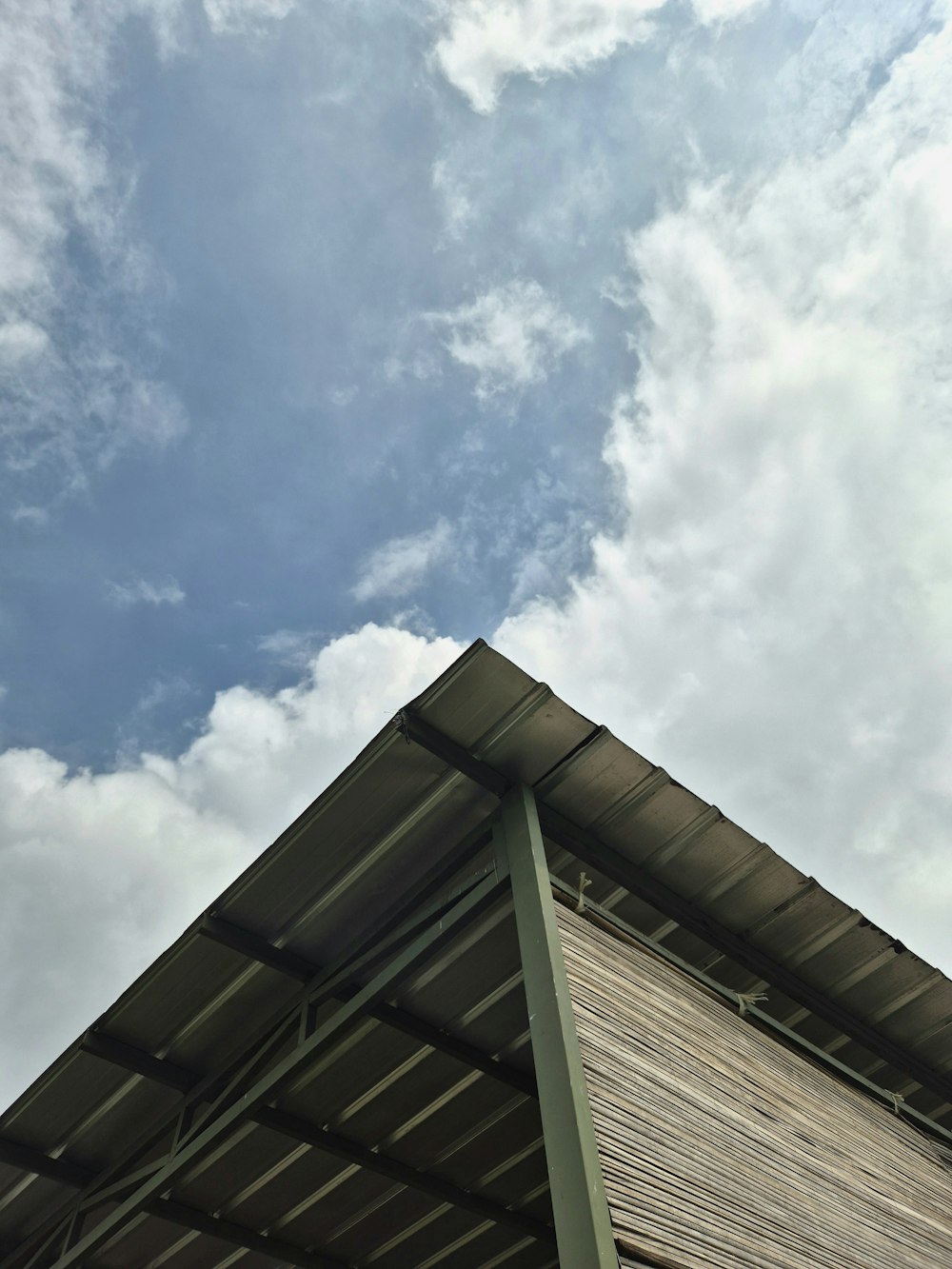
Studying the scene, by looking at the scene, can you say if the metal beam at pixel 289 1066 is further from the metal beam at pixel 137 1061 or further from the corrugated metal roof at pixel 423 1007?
the metal beam at pixel 137 1061

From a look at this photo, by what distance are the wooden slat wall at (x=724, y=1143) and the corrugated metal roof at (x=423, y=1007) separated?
0.87 m

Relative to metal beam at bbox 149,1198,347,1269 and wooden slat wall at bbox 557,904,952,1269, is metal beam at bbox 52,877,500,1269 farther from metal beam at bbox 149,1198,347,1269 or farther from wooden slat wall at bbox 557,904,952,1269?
wooden slat wall at bbox 557,904,952,1269

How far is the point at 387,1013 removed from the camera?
282 inches

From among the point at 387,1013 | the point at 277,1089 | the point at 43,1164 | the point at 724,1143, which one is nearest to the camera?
the point at 724,1143

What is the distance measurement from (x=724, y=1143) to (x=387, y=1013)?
284 centimetres

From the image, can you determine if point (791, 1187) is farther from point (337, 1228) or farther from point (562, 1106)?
point (337, 1228)

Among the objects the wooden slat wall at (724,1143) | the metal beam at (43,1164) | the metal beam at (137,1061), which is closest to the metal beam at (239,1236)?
the metal beam at (43,1164)

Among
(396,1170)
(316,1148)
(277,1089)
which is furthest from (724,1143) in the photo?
(316,1148)

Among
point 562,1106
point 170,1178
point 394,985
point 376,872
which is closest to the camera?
point 562,1106

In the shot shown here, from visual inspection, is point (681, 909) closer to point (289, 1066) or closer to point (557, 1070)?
point (557, 1070)

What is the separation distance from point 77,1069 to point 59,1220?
239cm

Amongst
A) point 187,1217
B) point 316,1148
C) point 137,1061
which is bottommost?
point 187,1217

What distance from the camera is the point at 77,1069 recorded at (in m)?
7.89

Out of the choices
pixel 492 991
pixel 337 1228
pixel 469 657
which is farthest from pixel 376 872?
pixel 337 1228
